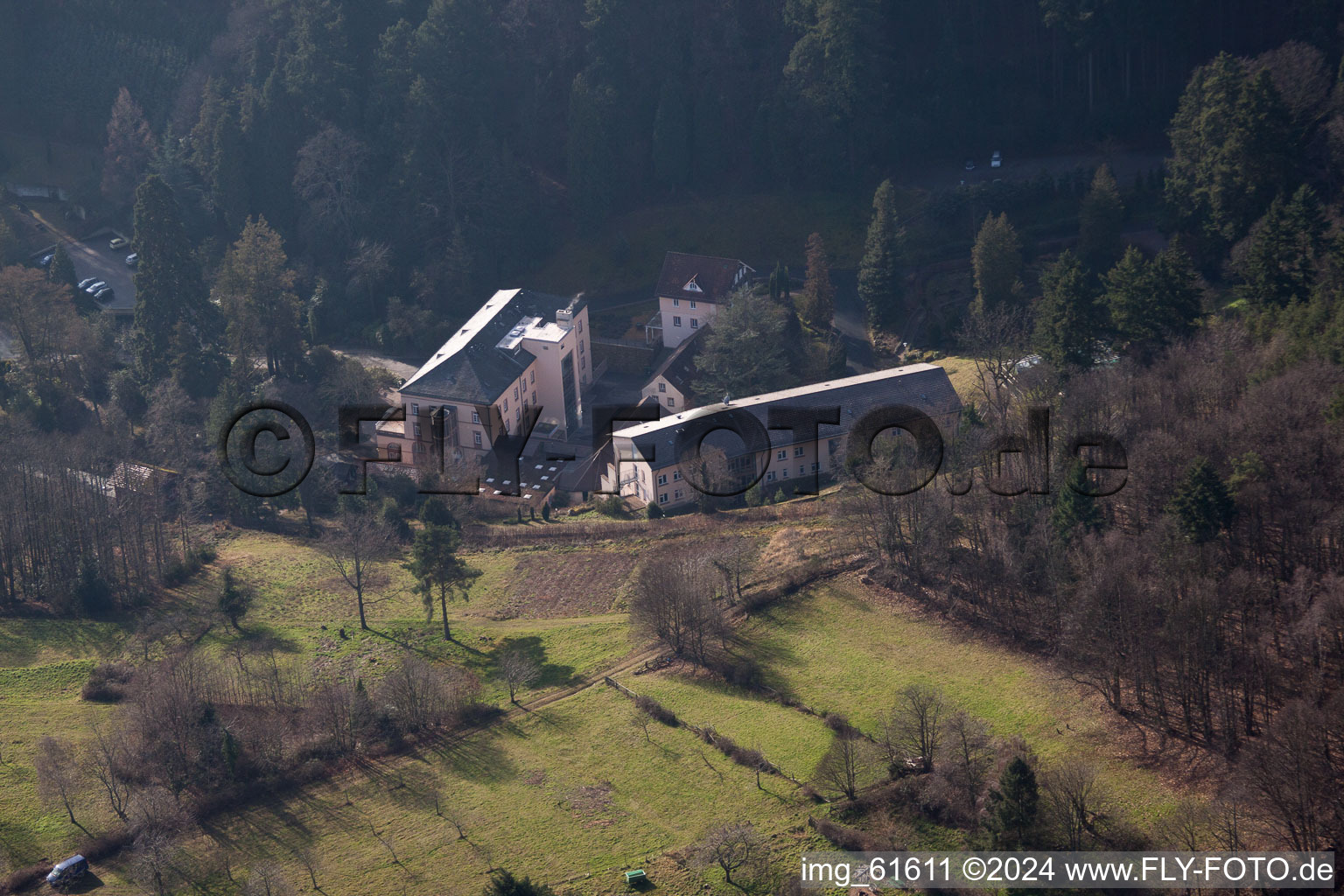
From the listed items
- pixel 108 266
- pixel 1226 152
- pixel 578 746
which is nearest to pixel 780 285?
pixel 1226 152

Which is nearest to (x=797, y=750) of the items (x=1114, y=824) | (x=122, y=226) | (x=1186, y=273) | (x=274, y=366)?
(x=1114, y=824)

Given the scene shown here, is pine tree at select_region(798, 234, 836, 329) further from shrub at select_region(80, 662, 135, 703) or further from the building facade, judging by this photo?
shrub at select_region(80, 662, 135, 703)

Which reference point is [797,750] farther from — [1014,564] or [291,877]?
[291,877]

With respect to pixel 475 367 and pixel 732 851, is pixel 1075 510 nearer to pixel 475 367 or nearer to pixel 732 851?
pixel 732 851

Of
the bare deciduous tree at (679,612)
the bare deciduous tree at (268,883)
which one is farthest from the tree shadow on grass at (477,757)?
the bare deciduous tree at (679,612)

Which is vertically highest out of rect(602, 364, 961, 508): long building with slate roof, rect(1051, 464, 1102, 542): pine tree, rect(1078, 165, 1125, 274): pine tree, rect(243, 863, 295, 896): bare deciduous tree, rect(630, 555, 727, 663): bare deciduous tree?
rect(1078, 165, 1125, 274): pine tree

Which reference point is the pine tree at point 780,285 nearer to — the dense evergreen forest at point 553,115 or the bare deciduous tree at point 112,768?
the dense evergreen forest at point 553,115

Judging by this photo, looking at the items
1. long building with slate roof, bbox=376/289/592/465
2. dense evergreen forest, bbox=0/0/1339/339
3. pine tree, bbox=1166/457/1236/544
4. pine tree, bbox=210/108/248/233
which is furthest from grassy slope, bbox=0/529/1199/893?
pine tree, bbox=210/108/248/233
